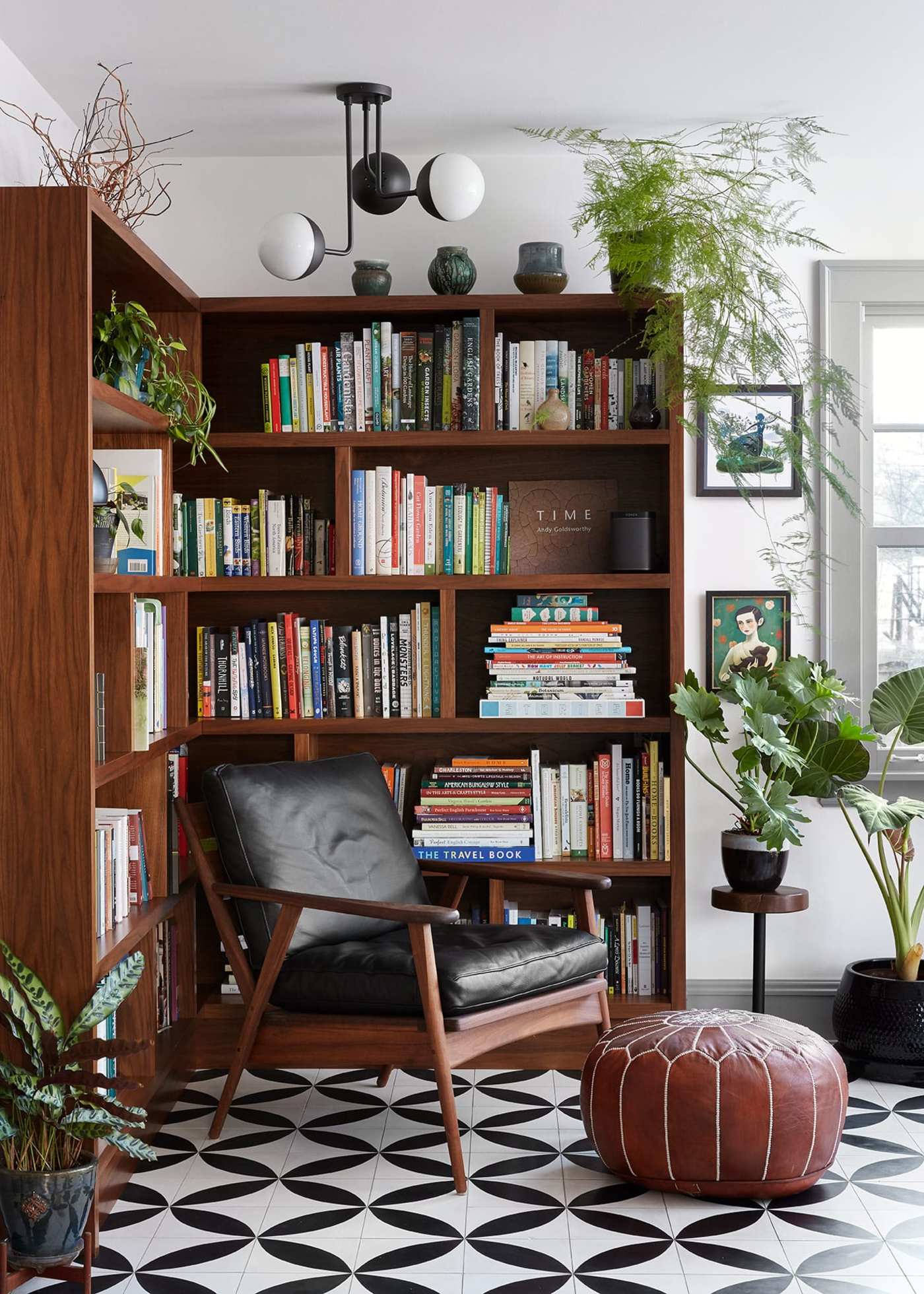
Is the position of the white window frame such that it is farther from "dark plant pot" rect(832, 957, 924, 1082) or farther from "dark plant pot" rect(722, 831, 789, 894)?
"dark plant pot" rect(832, 957, 924, 1082)

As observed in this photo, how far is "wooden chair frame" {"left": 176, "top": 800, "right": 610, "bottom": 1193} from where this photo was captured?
9.10 feet

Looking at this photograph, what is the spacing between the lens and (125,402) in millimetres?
2836

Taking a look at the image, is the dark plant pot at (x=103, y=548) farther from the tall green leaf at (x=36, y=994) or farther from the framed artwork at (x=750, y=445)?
the framed artwork at (x=750, y=445)

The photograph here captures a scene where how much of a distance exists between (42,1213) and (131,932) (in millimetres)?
650

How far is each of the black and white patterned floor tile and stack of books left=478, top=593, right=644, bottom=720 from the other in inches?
42.5

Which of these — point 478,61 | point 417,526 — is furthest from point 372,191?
point 417,526

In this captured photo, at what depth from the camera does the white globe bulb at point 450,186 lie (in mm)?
3227

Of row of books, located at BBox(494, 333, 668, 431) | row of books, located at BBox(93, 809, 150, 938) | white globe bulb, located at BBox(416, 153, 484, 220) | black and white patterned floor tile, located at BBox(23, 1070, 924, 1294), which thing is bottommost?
black and white patterned floor tile, located at BBox(23, 1070, 924, 1294)

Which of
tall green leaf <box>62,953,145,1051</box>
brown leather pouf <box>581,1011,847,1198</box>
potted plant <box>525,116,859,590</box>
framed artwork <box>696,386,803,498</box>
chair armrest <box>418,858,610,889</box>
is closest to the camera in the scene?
tall green leaf <box>62,953,145,1051</box>

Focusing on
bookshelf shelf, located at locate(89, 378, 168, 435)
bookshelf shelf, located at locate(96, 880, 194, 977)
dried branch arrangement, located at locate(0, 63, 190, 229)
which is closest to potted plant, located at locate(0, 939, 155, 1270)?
bookshelf shelf, located at locate(96, 880, 194, 977)

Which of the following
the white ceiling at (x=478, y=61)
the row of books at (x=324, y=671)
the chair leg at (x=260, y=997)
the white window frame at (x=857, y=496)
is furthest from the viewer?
the white window frame at (x=857, y=496)

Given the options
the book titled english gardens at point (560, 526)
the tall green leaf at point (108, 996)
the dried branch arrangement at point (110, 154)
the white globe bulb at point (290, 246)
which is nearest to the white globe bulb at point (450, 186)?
the white globe bulb at point (290, 246)

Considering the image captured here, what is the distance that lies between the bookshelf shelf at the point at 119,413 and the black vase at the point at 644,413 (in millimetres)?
1326

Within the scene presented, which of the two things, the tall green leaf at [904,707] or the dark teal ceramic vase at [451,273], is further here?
the dark teal ceramic vase at [451,273]
